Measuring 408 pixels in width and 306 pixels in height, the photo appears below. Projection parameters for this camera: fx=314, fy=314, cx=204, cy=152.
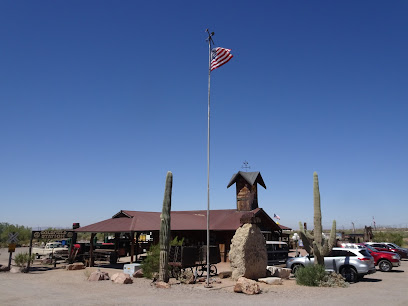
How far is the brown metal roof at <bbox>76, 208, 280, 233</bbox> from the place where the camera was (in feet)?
74.1

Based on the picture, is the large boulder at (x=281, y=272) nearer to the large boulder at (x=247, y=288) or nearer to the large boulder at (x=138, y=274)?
the large boulder at (x=247, y=288)

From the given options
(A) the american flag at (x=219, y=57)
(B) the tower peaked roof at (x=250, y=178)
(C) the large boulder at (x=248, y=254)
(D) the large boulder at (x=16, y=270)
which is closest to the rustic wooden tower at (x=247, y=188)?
(B) the tower peaked roof at (x=250, y=178)

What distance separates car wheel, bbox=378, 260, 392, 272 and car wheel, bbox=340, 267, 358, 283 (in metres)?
6.27

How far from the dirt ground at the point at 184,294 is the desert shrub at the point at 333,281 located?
1.63ft

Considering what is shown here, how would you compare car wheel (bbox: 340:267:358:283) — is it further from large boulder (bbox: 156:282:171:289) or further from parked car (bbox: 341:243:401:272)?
large boulder (bbox: 156:282:171:289)

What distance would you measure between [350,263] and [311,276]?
8.81 ft

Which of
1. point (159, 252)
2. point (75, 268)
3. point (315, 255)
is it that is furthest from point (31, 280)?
point (315, 255)

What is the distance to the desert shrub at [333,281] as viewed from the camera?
46.3ft

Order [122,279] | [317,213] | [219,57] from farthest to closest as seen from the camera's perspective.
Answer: [219,57] < [317,213] < [122,279]

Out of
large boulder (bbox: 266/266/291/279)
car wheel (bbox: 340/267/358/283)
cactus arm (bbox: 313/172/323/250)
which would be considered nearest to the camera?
car wheel (bbox: 340/267/358/283)

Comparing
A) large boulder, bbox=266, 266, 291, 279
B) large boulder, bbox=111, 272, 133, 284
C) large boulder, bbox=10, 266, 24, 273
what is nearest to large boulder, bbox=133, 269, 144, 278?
large boulder, bbox=111, 272, 133, 284

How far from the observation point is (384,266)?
20250 mm

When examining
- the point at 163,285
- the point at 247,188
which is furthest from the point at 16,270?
the point at 247,188

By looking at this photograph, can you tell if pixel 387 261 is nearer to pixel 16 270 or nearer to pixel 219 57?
pixel 219 57
